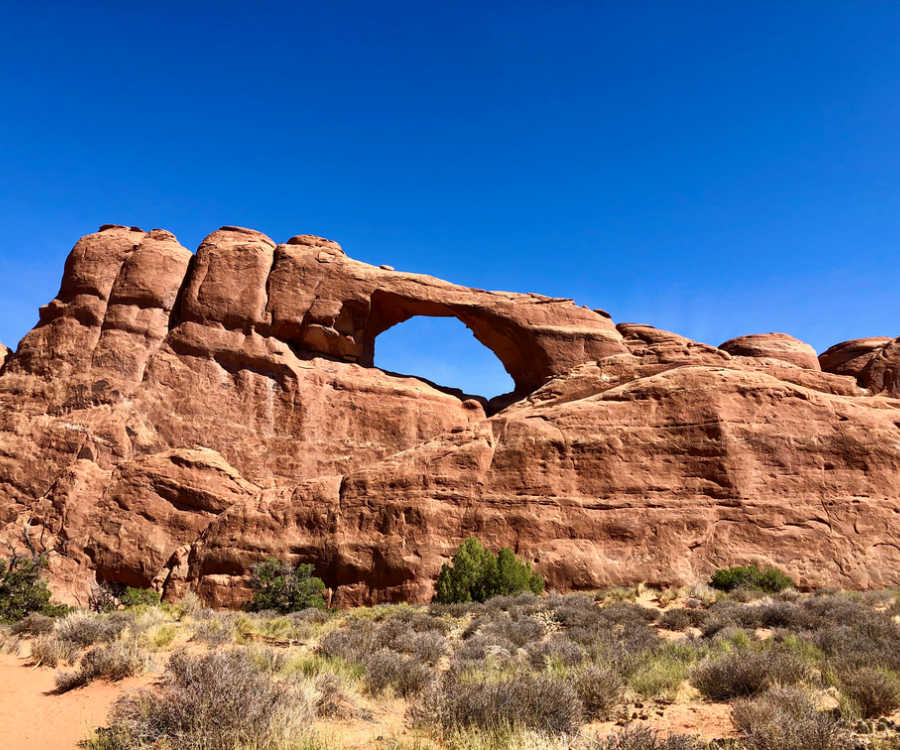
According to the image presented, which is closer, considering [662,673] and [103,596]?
[662,673]

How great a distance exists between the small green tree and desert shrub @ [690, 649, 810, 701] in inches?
566

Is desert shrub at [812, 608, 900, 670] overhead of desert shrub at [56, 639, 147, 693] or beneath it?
beneath

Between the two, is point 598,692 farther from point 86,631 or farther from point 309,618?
point 309,618

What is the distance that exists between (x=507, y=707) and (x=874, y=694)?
4192mm

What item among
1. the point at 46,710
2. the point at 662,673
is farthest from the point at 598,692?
the point at 46,710

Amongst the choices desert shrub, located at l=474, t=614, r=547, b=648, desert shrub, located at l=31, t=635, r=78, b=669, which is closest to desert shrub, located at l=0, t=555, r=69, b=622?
desert shrub, located at l=31, t=635, r=78, b=669

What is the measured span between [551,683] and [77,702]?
5.96 meters

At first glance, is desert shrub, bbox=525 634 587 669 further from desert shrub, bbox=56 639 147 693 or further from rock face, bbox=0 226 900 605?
rock face, bbox=0 226 900 605

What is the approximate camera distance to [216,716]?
19.1ft

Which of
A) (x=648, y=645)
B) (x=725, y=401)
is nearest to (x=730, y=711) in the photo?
(x=648, y=645)

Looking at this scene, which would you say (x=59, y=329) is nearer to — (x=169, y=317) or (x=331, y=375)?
(x=169, y=317)

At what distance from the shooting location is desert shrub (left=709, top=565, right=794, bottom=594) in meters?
17.9

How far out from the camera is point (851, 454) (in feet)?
72.7

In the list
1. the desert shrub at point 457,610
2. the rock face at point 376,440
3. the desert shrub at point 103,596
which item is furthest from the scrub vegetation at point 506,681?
the rock face at point 376,440
